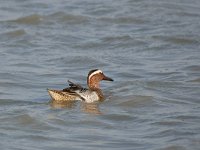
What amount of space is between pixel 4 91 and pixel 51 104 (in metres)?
1.22

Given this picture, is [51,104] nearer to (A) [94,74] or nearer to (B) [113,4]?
(A) [94,74]

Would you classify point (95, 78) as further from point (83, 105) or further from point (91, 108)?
point (91, 108)

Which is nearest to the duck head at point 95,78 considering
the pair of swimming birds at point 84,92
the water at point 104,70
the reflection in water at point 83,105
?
the pair of swimming birds at point 84,92

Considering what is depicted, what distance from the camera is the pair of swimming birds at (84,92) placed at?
47.2 feet

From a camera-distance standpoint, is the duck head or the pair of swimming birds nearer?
the pair of swimming birds

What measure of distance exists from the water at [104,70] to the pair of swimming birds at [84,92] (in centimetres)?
18

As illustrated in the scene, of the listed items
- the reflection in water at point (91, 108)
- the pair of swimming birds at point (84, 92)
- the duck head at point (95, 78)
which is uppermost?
the duck head at point (95, 78)

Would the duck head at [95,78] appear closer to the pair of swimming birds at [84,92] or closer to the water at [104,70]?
the pair of swimming birds at [84,92]

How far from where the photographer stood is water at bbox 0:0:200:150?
1243 centimetres

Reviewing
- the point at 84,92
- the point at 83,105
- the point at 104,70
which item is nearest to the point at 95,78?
the point at 84,92

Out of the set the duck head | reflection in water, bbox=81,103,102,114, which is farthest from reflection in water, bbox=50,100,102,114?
the duck head

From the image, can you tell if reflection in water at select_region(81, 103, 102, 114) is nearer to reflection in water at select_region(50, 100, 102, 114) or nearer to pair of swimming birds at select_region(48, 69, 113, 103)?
reflection in water at select_region(50, 100, 102, 114)

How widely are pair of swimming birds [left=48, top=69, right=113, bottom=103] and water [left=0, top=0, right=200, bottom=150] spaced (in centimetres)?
18

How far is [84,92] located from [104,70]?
2.45m
